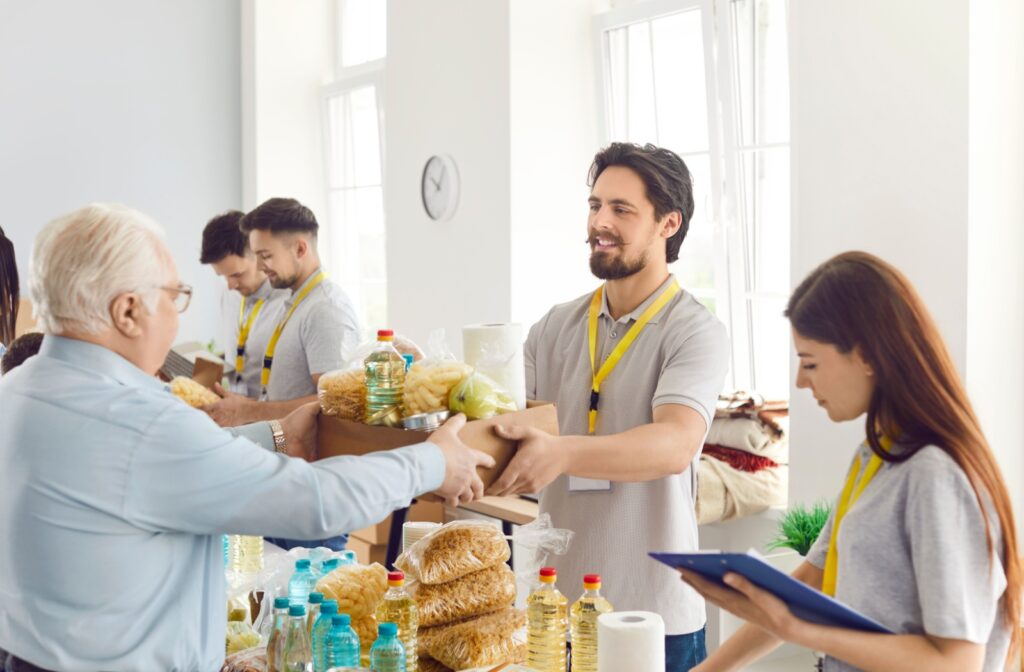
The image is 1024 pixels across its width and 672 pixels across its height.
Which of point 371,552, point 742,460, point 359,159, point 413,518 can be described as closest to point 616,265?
point 742,460

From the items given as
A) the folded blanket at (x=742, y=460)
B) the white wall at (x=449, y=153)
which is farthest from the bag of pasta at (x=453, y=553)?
the white wall at (x=449, y=153)

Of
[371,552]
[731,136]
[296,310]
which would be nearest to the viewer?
[296,310]

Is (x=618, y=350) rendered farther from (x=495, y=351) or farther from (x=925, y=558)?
(x=925, y=558)

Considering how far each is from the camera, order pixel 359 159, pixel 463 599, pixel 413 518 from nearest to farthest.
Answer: pixel 463 599
pixel 413 518
pixel 359 159

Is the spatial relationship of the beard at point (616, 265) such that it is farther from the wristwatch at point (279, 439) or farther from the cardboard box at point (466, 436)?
the wristwatch at point (279, 439)

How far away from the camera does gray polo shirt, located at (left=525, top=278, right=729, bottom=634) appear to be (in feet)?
7.59

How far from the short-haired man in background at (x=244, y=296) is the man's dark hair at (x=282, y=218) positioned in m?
0.31

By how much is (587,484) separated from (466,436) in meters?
0.59

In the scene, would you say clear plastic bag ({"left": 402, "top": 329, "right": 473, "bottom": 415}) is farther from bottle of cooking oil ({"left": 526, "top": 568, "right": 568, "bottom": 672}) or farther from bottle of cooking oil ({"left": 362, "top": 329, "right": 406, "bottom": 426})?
bottle of cooking oil ({"left": 526, "top": 568, "right": 568, "bottom": 672})

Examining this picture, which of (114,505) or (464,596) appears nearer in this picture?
(114,505)

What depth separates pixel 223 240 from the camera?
4.66 meters

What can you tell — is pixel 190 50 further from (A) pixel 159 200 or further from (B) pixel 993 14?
(B) pixel 993 14

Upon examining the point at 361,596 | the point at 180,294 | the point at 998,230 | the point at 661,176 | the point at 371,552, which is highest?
the point at 661,176

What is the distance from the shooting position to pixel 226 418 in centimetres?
336
